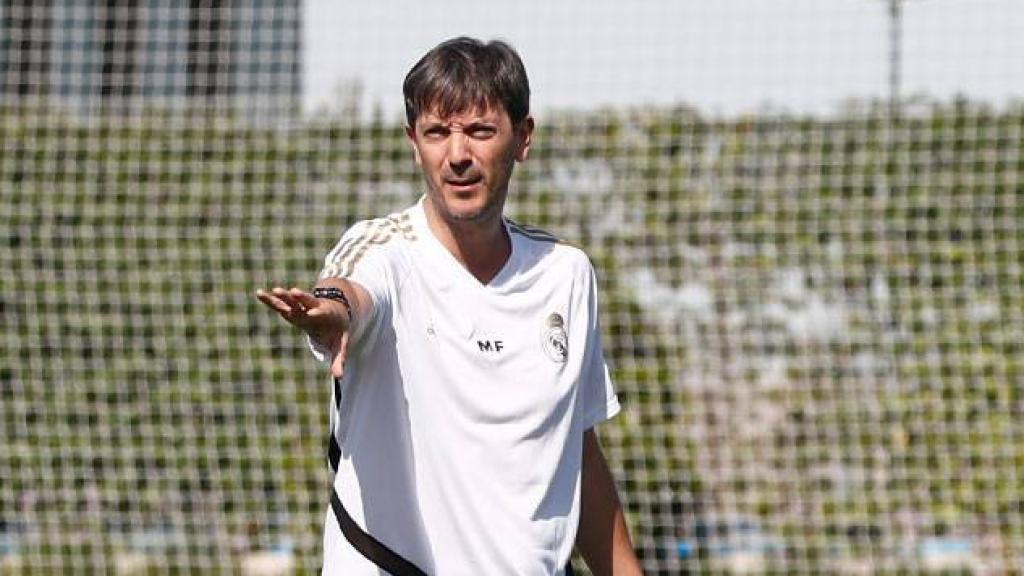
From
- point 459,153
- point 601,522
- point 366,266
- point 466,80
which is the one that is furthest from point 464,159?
point 601,522

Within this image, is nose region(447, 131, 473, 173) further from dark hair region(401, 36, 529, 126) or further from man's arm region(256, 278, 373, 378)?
man's arm region(256, 278, 373, 378)

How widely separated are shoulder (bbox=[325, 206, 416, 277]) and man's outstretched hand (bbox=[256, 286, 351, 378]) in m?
0.21

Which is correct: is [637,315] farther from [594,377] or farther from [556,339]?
[556,339]

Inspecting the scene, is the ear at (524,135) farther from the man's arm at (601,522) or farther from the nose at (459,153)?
the man's arm at (601,522)

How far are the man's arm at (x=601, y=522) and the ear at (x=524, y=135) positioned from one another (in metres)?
0.57

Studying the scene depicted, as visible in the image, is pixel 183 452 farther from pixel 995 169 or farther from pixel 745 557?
pixel 995 169

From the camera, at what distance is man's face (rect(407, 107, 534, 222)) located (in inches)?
111

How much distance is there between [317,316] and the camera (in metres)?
2.38

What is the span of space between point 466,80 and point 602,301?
4.77 m

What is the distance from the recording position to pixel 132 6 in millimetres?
8367

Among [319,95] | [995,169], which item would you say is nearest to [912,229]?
[995,169]

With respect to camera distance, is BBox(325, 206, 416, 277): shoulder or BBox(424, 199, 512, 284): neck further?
BBox(424, 199, 512, 284): neck

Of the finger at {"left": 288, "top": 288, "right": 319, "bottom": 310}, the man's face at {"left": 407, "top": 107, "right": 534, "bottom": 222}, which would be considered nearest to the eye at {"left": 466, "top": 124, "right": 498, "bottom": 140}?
the man's face at {"left": 407, "top": 107, "right": 534, "bottom": 222}

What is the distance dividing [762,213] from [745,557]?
1468 millimetres
